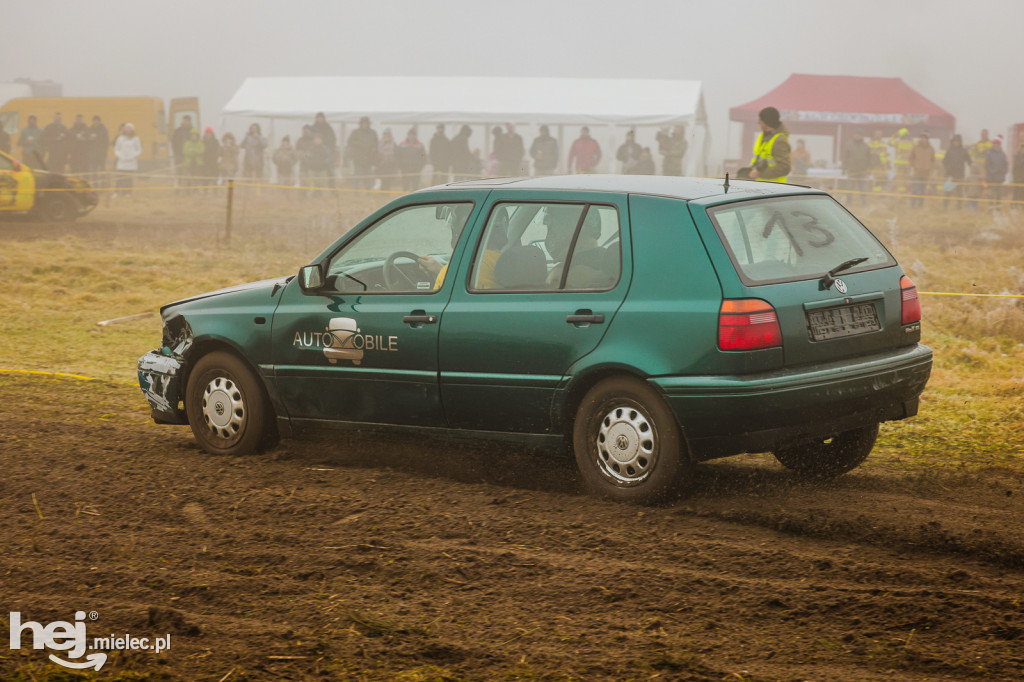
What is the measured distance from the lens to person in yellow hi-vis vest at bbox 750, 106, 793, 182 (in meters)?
11.5

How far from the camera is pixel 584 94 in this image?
28.8m

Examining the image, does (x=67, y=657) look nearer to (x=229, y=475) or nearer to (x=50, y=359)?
(x=229, y=475)

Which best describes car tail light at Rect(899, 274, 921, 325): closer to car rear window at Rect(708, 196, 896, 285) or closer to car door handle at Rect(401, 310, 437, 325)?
car rear window at Rect(708, 196, 896, 285)

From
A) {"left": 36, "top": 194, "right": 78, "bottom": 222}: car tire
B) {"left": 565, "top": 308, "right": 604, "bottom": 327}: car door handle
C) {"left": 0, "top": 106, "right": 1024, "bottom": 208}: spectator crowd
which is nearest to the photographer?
{"left": 565, "top": 308, "right": 604, "bottom": 327}: car door handle

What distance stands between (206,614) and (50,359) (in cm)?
712

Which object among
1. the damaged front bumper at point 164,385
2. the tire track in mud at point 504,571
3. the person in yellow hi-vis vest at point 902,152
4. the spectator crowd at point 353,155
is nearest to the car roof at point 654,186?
the tire track in mud at point 504,571

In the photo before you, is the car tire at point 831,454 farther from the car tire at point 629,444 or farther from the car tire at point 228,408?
the car tire at point 228,408

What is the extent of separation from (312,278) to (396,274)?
0.45 metres

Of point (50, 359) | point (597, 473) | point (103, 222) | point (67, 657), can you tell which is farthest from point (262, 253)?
point (67, 657)

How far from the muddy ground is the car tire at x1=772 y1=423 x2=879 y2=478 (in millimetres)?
130

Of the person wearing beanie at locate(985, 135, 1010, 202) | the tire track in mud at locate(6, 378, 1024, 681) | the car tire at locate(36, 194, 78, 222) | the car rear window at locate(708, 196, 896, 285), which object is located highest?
the person wearing beanie at locate(985, 135, 1010, 202)

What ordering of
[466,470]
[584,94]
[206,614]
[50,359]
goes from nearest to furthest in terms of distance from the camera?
1. [206,614]
2. [466,470]
3. [50,359]
4. [584,94]

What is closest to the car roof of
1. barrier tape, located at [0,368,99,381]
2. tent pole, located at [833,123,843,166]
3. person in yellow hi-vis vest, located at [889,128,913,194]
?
barrier tape, located at [0,368,99,381]

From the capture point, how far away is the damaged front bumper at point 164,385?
6551mm
